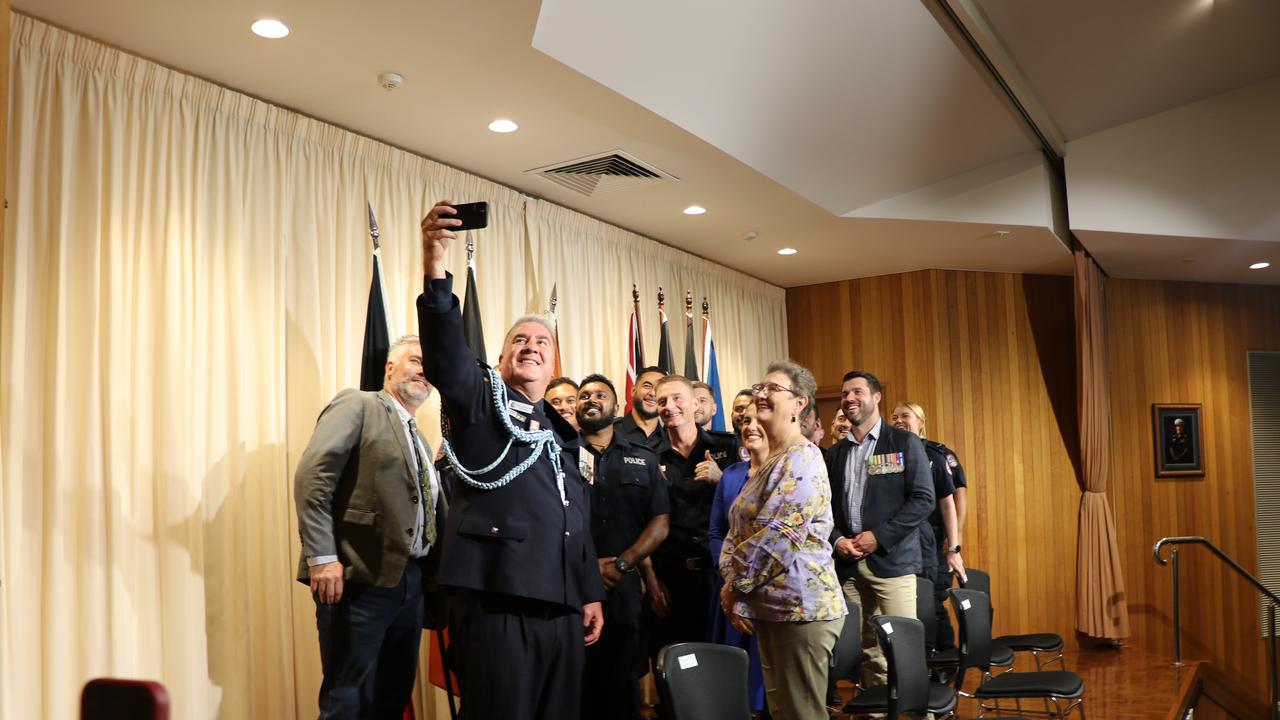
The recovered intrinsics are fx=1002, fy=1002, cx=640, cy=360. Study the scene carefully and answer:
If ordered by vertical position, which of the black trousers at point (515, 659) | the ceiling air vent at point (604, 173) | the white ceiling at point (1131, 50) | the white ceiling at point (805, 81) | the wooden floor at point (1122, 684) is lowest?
the wooden floor at point (1122, 684)

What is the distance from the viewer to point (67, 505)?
11.3 feet

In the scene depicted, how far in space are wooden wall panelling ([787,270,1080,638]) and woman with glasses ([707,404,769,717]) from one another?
421 centimetres

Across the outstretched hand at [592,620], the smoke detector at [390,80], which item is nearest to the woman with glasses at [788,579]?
the outstretched hand at [592,620]

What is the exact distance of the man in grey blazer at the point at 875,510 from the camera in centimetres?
452

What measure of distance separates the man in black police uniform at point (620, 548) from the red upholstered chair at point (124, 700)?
9.23 feet

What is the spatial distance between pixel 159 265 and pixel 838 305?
6.30 metres

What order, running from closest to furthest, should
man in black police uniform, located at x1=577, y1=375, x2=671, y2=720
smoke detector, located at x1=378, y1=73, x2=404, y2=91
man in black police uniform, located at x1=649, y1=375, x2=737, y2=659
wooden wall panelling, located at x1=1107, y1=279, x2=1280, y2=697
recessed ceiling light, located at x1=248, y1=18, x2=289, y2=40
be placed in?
recessed ceiling light, located at x1=248, y1=18, x2=289, y2=40 → man in black police uniform, located at x1=577, y1=375, x2=671, y2=720 → smoke detector, located at x1=378, y1=73, x2=404, y2=91 → man in black police uniform, located at x1=649, y1=375, x2=737, y2=659 → wooden wall panelling, located at x1=1107, y1=279, x2=1280, y2=697

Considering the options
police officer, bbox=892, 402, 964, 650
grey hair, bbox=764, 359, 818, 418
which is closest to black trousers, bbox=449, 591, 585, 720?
grey hair, bbox=764, 359, 818, 418

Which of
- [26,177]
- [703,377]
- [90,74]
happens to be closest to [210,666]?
[26,177]

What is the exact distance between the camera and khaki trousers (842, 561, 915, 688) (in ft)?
14.8

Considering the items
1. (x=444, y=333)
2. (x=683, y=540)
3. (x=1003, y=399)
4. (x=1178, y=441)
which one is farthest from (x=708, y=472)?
(x=1178, y=441)

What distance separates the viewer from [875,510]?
4645 mm

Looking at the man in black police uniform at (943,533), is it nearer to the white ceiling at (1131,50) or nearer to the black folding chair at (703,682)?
the white ceiling at (1131,50)

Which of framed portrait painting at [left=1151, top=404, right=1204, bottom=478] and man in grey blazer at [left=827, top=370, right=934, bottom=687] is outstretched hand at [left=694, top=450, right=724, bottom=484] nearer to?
man in grey blazer at [left=827, top=370, right=934, bottom=687]
